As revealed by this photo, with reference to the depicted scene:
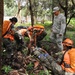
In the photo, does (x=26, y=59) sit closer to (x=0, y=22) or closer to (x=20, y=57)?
(x=20, y=57)

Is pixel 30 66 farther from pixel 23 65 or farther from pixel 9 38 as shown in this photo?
pixel 9 38

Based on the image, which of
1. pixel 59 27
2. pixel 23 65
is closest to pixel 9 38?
pixel 23 65

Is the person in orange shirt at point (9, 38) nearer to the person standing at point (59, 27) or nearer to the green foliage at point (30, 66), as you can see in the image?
the green foliage at point (30, 66)

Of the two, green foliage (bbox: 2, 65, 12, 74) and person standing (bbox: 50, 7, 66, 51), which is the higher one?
person standing (bbox: 50, 7, 66, 51)

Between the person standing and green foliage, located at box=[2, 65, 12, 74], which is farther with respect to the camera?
the person standing

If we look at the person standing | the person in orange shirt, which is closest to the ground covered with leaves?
the person in orange shirt

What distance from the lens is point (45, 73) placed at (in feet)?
27.0

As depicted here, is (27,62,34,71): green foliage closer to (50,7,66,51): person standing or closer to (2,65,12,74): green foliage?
(2,65,12,74): green foliage

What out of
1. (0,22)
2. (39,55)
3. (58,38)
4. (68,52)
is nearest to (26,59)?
(39,55)

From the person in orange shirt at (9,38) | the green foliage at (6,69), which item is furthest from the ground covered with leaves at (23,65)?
the person in orange shirt at (9,38)

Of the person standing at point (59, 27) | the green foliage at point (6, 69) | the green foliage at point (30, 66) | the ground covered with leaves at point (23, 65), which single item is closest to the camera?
the green foliage at point (6, 69)

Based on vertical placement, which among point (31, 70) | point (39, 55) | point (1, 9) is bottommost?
point (31, 70)

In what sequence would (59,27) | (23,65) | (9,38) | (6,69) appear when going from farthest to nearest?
(59,27)
(23,65)
(9,38)
(6,69)

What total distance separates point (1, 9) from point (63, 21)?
4.57 metres
